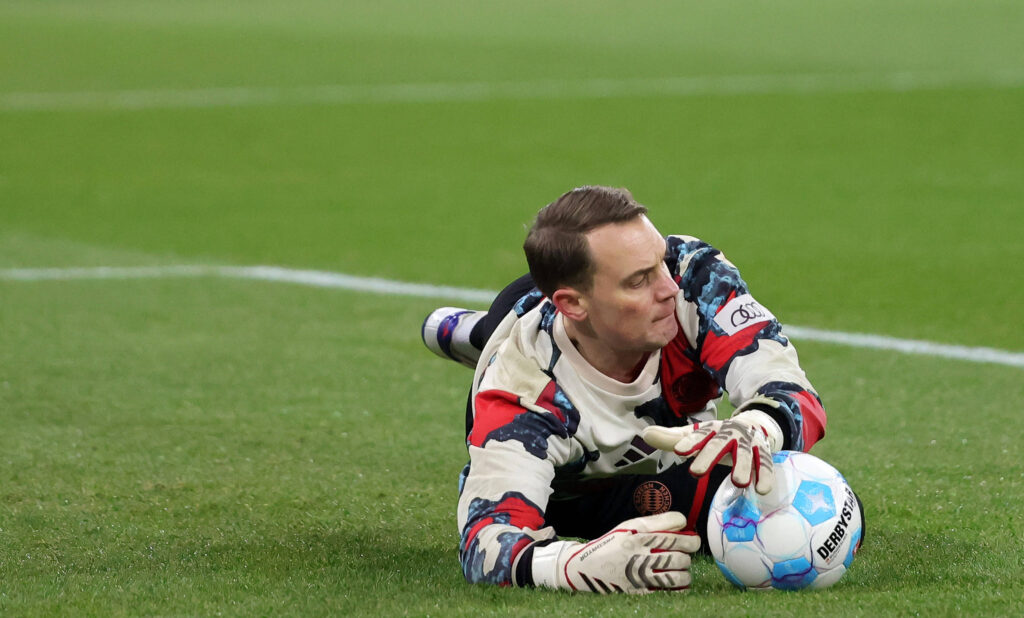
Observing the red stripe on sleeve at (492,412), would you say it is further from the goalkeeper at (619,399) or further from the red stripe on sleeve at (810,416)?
the red stripe on sleeve at (810,416)

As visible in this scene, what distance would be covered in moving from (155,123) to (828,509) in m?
17.0

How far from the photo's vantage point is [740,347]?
15.1 ft

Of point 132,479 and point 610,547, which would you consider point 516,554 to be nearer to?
point 610,547

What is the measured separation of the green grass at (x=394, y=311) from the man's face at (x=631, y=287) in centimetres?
74

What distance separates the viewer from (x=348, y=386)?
7.74 metres

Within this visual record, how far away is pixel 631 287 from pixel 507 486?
2.16 feet

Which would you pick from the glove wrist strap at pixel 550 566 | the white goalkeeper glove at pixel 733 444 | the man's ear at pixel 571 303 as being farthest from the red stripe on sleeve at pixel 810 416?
the glove wrist strap at pixel 550 566

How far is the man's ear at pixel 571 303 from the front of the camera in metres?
4.54

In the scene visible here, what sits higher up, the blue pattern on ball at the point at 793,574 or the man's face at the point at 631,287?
the man's face at the point at 631,287

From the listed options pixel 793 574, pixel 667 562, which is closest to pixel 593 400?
pixel 667 562

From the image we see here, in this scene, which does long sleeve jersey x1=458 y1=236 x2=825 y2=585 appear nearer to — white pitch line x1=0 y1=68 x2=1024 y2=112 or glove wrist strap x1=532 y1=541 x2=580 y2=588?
glove wrist strap x1=532 y1=541 x2=580 y2=588

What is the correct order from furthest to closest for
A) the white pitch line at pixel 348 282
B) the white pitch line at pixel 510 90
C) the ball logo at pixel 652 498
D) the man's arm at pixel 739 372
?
1. the white pitch line at pixel 510 90
2. the white pitch line at pixel 348 282
3. the ball logo at pixel 652 498
4. the man's arm at pixel 739 372

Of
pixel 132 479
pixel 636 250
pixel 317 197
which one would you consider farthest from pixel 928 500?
pixel 317 197

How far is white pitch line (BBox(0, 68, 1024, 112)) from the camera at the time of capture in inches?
856
